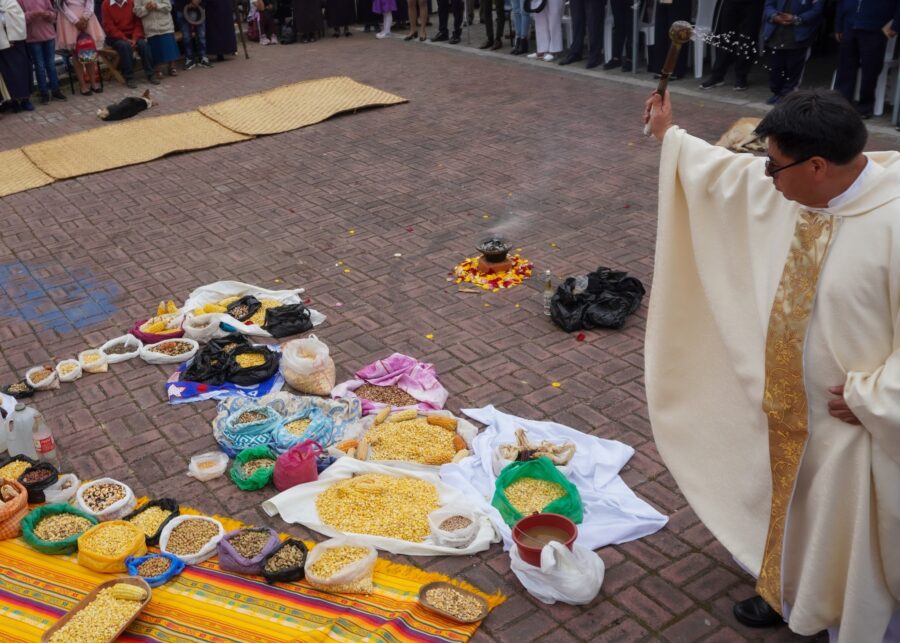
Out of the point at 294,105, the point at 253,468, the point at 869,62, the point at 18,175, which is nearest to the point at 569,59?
the point at 294,105

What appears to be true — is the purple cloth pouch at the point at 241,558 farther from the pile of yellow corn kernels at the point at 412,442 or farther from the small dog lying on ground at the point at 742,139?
the small dog lying on ground at the point at 742,139

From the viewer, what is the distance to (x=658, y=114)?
12.5 ft

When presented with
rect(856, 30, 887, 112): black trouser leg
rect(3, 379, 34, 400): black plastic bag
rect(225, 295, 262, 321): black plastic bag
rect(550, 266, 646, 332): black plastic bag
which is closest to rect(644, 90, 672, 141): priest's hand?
rect(550, 266, 646, 332): black plastic bag

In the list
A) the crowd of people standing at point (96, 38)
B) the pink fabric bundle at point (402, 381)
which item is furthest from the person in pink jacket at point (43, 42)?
the pink fabric bundle at point (402, 381)

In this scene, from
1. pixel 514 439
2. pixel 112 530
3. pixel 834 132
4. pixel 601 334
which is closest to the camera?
pixel 834 132

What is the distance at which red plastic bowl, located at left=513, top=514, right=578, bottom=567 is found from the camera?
413cm

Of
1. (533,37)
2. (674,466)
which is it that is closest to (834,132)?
(674,466)

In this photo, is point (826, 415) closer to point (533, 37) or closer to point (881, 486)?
point (881, 486)

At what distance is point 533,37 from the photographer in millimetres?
16234

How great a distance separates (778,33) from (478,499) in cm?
851

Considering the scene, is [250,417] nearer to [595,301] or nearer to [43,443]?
[43,443]

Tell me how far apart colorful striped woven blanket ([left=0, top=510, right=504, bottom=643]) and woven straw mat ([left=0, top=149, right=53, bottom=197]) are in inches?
275

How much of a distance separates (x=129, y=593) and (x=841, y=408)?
315 centimetres

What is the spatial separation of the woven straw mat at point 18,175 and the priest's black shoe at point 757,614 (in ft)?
30.2
